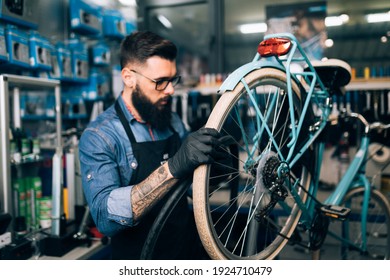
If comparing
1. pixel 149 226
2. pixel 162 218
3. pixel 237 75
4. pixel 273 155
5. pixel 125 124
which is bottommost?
pixel 149 226

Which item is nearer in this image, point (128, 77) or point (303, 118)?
point (303, 118)

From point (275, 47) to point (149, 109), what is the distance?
1.86ft

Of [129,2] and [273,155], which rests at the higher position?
[129,2]

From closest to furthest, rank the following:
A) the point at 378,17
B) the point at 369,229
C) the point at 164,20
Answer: the point at 369,229, the point at 378,17, the point at 164,20

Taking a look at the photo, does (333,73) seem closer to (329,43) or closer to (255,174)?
Result: (255,174)

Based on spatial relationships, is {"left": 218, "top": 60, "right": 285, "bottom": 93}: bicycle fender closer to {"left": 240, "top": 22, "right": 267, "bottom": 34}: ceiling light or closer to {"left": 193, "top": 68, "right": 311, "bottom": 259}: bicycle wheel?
{"left": 193, "top": 68, "right": 311, "bottom": 259}: bicycle wheel

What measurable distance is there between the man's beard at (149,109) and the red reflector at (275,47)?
50cm

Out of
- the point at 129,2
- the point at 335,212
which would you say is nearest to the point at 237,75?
the point at 335,212

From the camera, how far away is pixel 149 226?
1.32 metres

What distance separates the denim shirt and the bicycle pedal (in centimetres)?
70

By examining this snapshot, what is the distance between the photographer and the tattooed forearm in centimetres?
99

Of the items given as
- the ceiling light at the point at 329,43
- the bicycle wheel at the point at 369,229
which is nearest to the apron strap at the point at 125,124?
the bicycle wheel at the point at 369,229

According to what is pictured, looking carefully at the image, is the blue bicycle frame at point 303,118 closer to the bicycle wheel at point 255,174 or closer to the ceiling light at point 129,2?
the bicycle wheel at point 255,174

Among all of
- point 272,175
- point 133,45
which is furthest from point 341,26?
point 272,175
